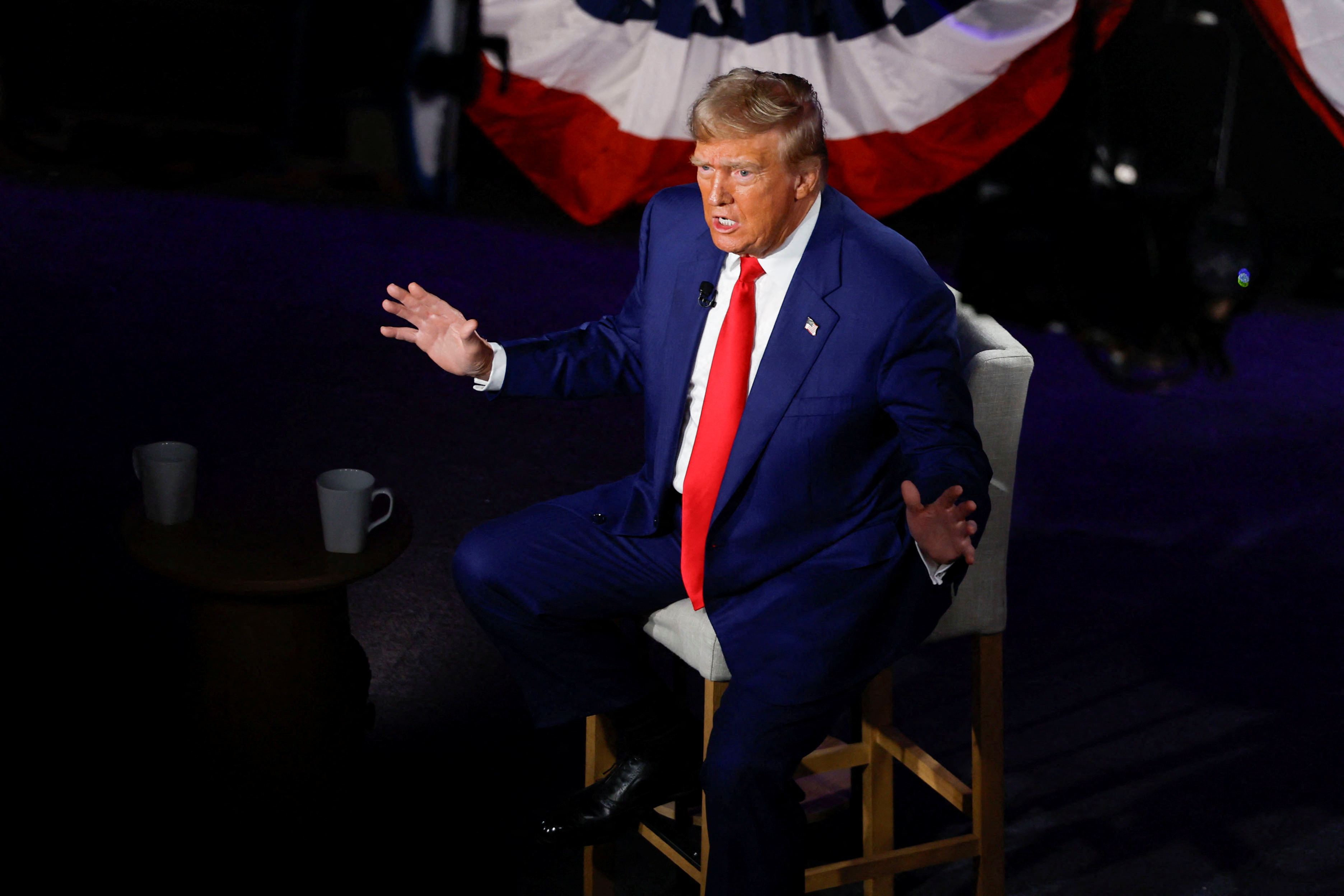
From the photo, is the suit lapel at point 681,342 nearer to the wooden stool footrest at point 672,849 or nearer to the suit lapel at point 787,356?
the suit lapel at point 787,356

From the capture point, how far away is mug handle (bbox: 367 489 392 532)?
7.82ft

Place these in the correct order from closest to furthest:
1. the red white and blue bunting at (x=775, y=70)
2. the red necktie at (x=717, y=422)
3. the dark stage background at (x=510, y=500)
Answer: the dark stage background at (x=510, y=500)
the red necktie at (x=717, y=422)
the red white and blue bunting at (x=775, y=70)

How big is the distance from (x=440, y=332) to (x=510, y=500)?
1.58m

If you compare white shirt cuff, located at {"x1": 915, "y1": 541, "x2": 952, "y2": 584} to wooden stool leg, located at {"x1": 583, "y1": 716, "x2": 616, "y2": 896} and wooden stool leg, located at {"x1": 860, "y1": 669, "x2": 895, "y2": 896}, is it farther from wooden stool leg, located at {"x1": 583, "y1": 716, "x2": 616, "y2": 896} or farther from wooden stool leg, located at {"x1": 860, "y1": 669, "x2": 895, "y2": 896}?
wooden stool leg, located at {"x1": 583, "y1": 716, "x2": 616, "y2": 896}

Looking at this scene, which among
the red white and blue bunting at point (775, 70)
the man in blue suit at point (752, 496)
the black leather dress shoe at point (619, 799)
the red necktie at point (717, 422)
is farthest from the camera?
the red white and blue bunting at point (775, 70)

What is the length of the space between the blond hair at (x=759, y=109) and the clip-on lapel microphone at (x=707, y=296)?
0.22m

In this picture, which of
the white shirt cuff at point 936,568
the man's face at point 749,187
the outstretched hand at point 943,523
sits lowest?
the white shirt cuff at point 936,568

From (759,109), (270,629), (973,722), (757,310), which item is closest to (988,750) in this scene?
(973,722)

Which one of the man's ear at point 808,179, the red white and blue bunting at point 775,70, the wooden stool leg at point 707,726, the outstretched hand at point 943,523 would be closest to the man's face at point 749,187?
the man's ear at point 808,179

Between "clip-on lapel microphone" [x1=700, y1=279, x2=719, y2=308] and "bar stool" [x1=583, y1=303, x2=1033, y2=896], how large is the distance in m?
0.39

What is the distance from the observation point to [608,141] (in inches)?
231

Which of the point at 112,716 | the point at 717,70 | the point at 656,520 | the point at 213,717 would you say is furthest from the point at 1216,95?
the point at 717,70

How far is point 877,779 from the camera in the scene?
2387 millimetres

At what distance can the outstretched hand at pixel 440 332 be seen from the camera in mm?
2223
